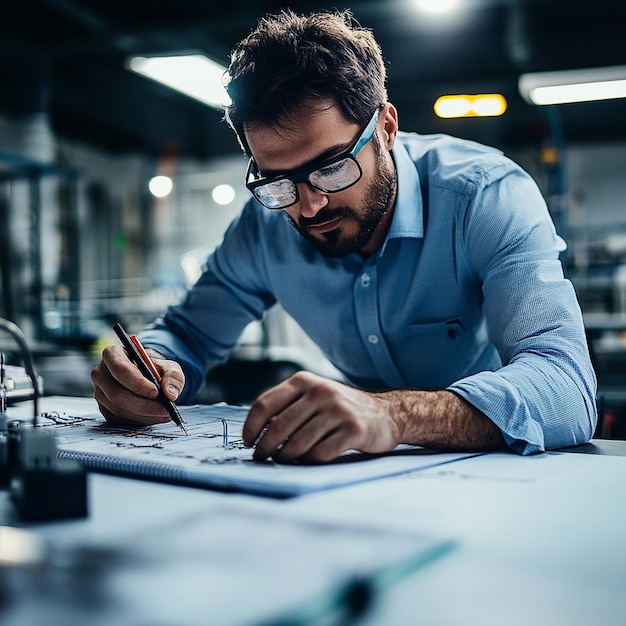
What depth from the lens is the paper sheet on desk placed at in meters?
0.69

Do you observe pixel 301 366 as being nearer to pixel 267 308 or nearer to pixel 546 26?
pixel 267 308

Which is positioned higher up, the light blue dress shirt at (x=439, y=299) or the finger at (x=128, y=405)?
the light blue dress shirt at (x=439, y=299)

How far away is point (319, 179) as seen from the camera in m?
1.19

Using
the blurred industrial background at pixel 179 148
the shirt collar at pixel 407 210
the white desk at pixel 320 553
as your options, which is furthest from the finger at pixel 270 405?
the blurred industrial background at pixel 179 148

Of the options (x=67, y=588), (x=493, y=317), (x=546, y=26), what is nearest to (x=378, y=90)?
(x=493, y=317)

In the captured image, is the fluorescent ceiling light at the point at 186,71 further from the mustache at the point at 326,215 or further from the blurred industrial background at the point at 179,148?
the mustache at the point at 326,215

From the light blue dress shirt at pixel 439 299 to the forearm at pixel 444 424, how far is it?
17 mm

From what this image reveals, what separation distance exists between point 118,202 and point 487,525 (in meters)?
11.3

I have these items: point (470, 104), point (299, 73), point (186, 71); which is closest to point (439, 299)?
point (299, 73)

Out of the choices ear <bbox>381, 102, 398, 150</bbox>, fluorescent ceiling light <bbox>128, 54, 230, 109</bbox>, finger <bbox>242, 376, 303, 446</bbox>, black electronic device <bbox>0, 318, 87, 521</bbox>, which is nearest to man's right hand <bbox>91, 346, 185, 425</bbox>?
finger <bbox>242, 376, 303, 446</bbox>

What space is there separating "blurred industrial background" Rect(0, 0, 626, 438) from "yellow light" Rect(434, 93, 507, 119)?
748 mm

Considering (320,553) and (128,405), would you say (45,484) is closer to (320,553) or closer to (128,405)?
(320,553)

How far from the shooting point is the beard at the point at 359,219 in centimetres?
131

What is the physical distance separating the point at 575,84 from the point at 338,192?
4.55m
